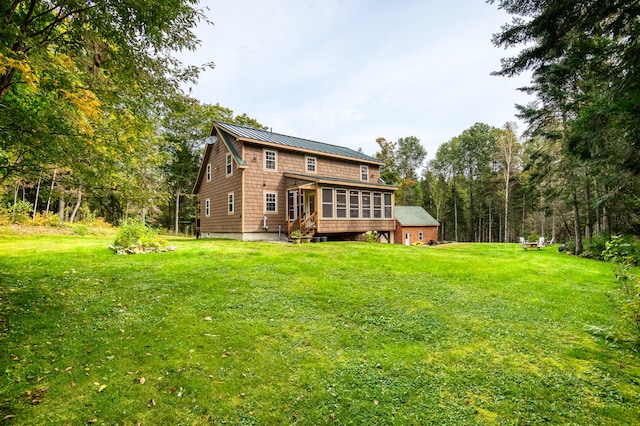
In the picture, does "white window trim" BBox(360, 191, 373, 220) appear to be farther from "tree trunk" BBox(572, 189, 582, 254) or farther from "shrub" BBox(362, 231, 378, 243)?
"tree trunk" BBox(572, 189, 582, 254)

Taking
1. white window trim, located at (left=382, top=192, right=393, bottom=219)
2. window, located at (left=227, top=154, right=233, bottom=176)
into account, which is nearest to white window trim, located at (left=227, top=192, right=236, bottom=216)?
window, located at (left=227, top=154, right=233, bottom=176)

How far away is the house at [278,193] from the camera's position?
15.6m

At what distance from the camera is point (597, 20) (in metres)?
3.56

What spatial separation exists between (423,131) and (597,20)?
42.5 meters

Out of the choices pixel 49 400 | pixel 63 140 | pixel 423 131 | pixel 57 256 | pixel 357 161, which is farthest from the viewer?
pixel 423 131

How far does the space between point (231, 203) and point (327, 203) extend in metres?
5.52

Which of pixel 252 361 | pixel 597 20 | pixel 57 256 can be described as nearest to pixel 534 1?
pixel 597 20

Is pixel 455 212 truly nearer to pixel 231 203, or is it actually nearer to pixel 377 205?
pixel 377 205

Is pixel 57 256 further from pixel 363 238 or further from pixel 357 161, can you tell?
pixel 357 161

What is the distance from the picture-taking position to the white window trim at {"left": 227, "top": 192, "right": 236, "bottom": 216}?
16.3 m

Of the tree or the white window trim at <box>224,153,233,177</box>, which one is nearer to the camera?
the white window trim at <box>224,153,233,177</box>

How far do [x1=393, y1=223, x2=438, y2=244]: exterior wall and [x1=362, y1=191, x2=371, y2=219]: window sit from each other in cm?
804

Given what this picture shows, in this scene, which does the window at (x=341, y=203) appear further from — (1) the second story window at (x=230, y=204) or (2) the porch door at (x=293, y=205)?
(1) the second story window at (x=230, y=204)

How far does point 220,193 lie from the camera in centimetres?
1786
